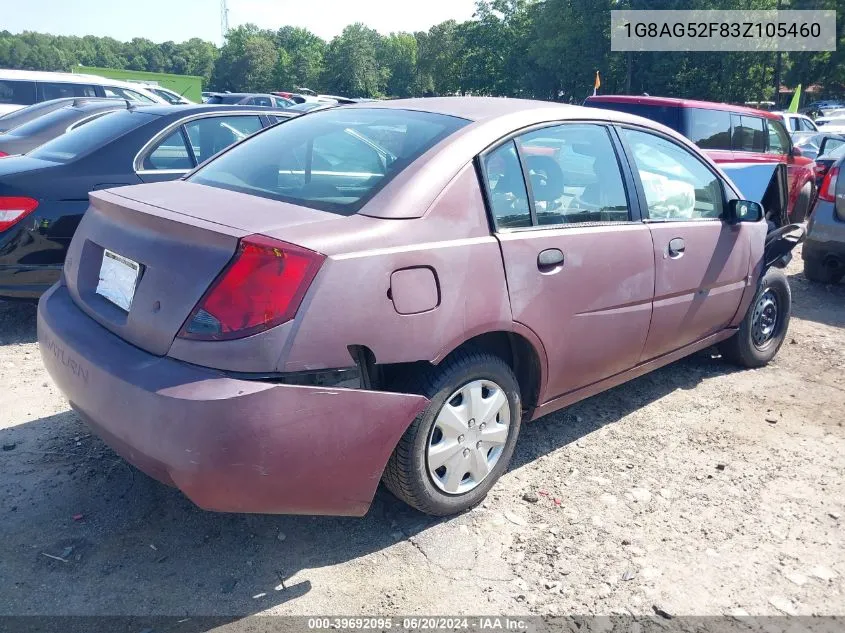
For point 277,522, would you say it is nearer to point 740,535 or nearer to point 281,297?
point 281,297

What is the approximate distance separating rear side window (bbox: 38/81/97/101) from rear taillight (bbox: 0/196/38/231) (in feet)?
28.8

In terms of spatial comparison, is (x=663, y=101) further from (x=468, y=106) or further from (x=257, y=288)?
(x=257, y=288)

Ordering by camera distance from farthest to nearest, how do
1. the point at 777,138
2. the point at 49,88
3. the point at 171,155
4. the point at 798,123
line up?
the point at 798,123, the point at 49,88, the point at 777,138, the point at 171,155

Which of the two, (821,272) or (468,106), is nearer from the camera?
(468,106)

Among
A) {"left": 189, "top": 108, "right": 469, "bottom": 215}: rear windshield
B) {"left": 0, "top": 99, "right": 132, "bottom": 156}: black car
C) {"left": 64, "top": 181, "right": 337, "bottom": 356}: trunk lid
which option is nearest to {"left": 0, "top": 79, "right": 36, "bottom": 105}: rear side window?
{"left": 0, "top": 99, "right": 132, "bottom": 156}: black car

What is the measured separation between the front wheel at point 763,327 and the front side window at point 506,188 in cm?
232

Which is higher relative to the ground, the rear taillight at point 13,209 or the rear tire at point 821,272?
the rear taillight at point 13,209

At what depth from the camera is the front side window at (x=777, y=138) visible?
361 inches

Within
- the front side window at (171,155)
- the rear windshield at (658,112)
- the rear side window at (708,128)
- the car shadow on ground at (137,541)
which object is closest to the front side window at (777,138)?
the rear side window at (708,128)

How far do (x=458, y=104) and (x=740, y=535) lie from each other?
223 centimetres

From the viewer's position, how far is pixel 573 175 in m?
3.27

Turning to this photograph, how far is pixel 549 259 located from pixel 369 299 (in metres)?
0.97

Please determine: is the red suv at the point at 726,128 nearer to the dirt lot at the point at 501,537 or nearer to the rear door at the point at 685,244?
the rear door at the point at 685,244

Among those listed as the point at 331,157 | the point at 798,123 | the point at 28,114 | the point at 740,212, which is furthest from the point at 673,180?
the point at 798,123
